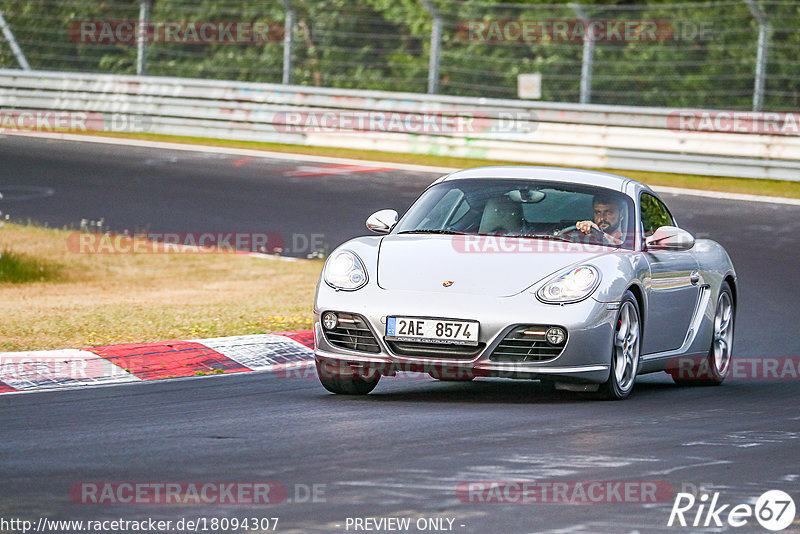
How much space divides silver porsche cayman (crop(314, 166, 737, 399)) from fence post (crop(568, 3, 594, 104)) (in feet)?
42.9

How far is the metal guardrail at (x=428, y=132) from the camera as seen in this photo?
21.2 meters

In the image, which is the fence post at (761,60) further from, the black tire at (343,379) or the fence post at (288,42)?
the black tire at (343,379)

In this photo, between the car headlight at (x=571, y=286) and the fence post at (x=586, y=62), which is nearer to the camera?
the car headlight at (x=571, y=286)

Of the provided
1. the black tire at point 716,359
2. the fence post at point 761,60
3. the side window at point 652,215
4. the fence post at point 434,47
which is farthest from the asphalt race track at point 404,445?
the fence post at point 434,47

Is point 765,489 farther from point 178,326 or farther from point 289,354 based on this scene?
point 178,326

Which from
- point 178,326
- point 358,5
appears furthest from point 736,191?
point 178,326

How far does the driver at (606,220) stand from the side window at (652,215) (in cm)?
29

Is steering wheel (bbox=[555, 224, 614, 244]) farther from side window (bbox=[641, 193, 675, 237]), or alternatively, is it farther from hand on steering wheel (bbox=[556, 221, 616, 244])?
side window (bbox=[641, 193, 675, 237])

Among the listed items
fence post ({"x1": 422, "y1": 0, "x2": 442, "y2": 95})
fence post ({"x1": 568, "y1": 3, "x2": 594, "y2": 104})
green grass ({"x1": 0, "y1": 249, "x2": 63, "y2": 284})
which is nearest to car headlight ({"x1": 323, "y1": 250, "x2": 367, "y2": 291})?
green grass ({"x1": 0, "y1": 249, "x2": 63, "y2": 284})

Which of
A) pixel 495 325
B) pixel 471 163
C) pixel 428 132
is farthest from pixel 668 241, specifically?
pixel 428 132

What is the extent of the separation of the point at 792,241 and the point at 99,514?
42.1 feet

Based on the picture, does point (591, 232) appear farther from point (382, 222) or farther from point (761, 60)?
point (761, 60)

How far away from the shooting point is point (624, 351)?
8.15 m

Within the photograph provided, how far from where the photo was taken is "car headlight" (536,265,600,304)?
770 cm
